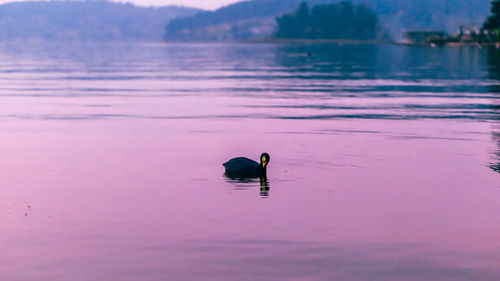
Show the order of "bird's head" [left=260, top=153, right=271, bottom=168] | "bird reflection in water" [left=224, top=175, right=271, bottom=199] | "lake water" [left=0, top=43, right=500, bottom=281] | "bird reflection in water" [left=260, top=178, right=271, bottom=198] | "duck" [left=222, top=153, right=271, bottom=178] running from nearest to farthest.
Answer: "lake water" [left=0, top=43, right=500, bottom=281], "bird reflection in water" [left=260, top=178, right=271, bottom=198], "bird reflection in water" [left=224, top=175, right=271, bottom=199], "bird's head" [left=260, top=153, right=271, bottom=168], "duck" [left=222, top=153, right=271, bottom=178]

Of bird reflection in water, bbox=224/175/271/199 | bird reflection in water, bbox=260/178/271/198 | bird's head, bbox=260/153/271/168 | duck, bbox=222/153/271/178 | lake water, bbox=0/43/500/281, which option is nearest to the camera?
lake water, bbox=0/43/500/281

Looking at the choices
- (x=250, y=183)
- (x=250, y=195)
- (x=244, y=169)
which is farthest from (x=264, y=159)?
(x=250, y=195)

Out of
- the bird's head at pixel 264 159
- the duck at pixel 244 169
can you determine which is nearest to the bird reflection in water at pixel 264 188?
the duck at pixel 244 169

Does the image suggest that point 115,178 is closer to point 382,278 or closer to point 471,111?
point 382,278

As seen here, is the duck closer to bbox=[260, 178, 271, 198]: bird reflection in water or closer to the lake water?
bbox=[260, 178, 271, 198]: bird reflection in water

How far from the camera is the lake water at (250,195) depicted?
14625 mm

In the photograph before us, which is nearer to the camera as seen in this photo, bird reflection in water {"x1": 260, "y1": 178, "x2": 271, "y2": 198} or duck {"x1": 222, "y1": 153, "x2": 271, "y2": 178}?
bird reflection in water {"x1": 260, "y1": 178, "x2": 271, "y2": 198}

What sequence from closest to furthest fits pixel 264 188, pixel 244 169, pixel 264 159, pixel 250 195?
pixel 250 195, pixel 264 188, pixel 264 159, pixel 244 169

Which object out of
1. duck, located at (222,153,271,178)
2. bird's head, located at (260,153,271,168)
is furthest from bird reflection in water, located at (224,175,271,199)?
bird's head, located at (260,153,271,168)

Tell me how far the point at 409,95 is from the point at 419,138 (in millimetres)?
22201

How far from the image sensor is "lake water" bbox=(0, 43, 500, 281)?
48.0 feet

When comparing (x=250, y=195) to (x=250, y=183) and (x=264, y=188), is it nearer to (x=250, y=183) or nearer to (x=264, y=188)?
(x=264, y=188)

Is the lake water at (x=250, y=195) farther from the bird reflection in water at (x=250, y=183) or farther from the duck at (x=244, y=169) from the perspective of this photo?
the duck at (x=244, y=169)

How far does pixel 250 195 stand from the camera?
20359 mm
